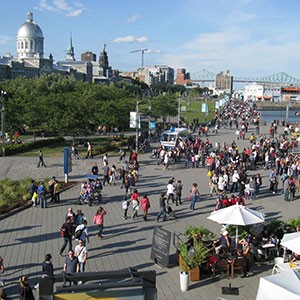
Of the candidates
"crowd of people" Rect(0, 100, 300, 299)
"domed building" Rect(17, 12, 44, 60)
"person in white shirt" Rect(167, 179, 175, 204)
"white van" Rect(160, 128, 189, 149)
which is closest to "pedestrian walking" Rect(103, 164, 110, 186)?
"crowd of people" Rect(0, 100, 300, 299)

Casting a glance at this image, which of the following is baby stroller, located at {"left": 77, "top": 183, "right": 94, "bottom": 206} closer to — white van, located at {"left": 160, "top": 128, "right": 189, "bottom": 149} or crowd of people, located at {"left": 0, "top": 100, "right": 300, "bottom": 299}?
crowd of people, located at {"left": 0, "top": 100, "right": 300, "bottom": 299}

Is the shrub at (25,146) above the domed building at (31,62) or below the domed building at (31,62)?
below

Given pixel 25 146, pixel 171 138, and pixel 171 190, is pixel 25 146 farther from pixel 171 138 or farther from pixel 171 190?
pixel 171 190

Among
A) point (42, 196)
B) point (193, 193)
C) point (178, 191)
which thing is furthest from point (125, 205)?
point (42, 196)

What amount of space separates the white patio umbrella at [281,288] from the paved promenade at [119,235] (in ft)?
7.73

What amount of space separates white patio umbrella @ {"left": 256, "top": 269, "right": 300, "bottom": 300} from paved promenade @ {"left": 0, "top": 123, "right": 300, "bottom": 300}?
7.73 ft

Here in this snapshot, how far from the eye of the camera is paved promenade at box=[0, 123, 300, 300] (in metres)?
11.8

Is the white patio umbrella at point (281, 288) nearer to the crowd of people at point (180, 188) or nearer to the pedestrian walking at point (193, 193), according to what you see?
the crowd of people at point (180, 188)

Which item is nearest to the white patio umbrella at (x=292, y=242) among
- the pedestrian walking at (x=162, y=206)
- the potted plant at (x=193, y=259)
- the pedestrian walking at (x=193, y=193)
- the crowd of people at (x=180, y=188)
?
the crowd of people at (x=180, y=188)

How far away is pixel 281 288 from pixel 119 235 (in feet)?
26.5

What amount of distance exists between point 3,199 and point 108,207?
4787 millimetres

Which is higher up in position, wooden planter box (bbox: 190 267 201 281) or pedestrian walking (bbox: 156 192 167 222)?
pedestrian walking (bbox: 156 192 167 222)

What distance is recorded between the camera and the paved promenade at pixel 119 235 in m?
11.8

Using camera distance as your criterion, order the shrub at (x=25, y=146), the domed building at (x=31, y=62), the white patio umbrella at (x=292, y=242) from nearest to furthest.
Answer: the white patio umbrella at (x=292, y=242), the shrub at (x=25, y=146), the domed building at (x=31, y=62)
